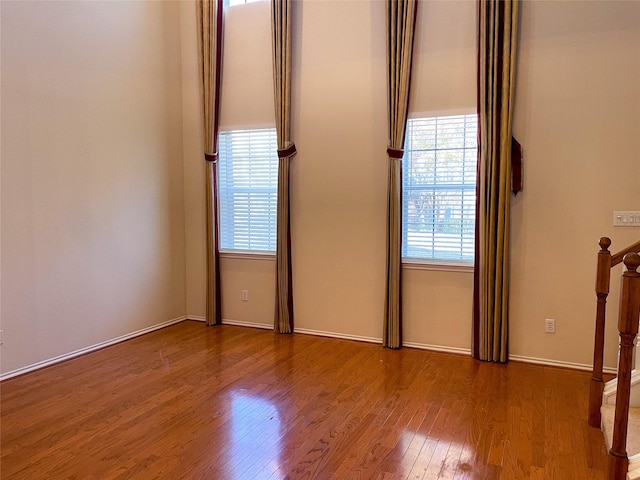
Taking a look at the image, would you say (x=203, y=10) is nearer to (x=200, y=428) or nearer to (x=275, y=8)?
(x=275, y=8)

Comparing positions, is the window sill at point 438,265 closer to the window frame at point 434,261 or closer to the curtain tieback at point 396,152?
the window frame at point 434,261

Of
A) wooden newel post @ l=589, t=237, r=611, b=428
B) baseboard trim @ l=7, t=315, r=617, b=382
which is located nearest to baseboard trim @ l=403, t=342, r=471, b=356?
baseboard trim @ l=7, t=315, r=617, b=382

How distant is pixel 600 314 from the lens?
2666 mm

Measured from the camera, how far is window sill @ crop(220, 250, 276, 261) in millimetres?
4914

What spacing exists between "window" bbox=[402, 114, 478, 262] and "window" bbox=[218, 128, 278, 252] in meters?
1.40

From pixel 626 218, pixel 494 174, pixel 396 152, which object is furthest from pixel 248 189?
pixel 626 218

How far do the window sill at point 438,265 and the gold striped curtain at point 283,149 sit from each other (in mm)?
1205

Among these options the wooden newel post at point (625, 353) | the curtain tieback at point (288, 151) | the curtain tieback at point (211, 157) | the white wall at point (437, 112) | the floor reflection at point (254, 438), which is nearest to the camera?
the wooden newel post at point (625, 353)

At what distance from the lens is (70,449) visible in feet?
8.15

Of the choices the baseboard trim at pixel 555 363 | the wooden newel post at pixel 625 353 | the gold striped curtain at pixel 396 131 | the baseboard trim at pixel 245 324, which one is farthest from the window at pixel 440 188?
the wooden newel post at pixel 625 353

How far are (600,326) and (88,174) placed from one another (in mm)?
3972

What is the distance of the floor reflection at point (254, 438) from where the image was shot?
7.53 feet

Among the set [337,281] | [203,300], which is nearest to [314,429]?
[337,281]

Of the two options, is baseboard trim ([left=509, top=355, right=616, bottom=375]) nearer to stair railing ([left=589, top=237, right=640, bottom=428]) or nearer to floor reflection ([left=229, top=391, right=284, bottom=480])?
stair railing ([left=589, top=237, right=640, bottom=428])
